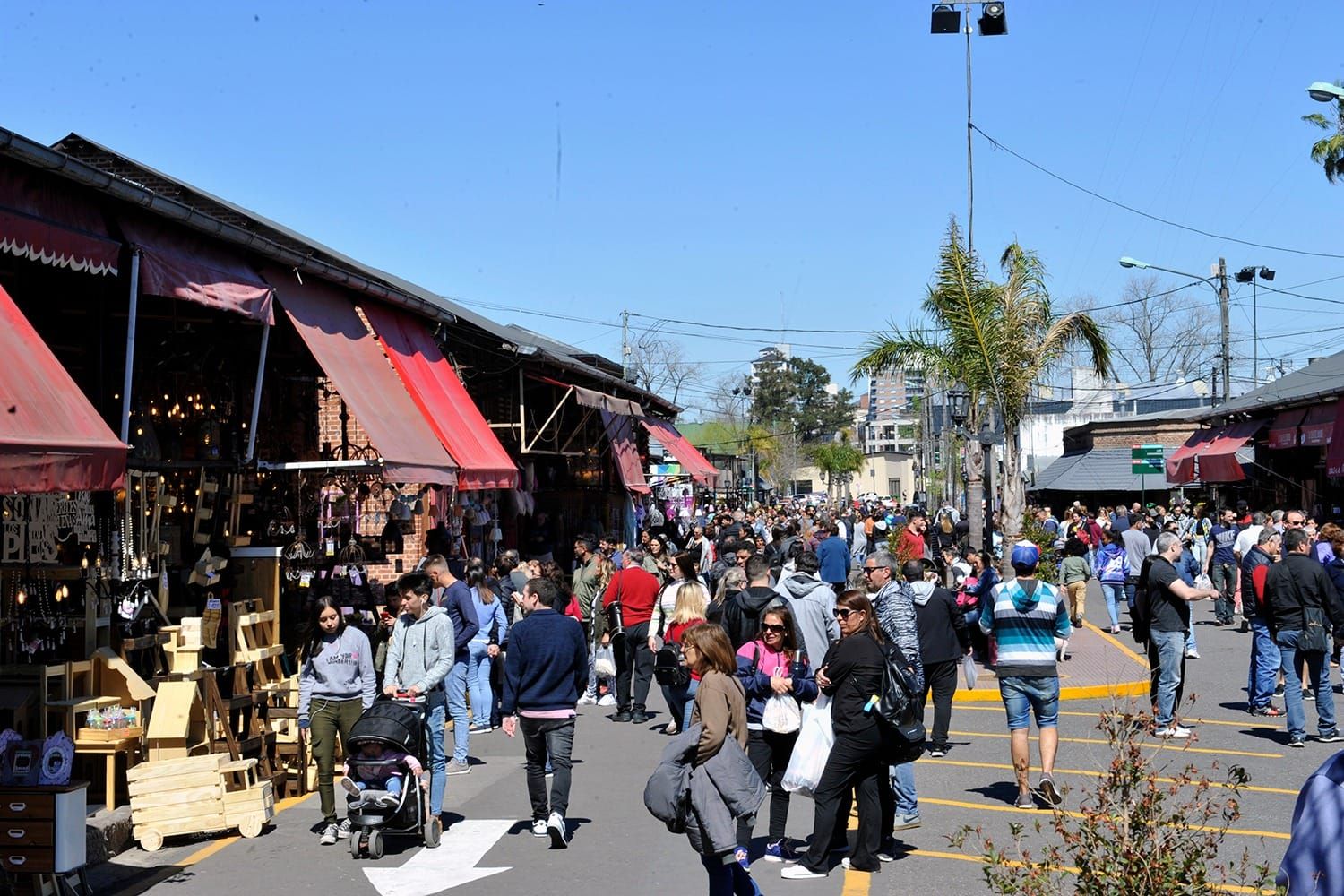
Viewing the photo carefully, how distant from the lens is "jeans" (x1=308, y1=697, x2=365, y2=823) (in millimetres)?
9023

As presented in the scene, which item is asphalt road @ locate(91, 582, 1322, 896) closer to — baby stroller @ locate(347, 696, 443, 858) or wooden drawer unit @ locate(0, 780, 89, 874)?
baby stroller @ locate(347, 696, 443, 858)

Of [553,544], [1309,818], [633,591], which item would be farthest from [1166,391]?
[1309,818]

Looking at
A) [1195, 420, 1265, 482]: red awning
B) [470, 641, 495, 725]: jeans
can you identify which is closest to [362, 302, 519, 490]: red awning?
[470, 641, 495, 725]: jeans

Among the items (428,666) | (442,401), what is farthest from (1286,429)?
(428,666)

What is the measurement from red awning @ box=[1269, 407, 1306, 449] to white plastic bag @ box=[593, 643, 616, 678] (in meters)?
17.8

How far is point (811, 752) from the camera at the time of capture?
7.96 metres

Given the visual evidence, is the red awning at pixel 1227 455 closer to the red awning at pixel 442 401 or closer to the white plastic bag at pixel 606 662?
the white plastic bag at pixel 606 662

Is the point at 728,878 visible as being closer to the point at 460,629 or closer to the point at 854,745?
the point at 854,745

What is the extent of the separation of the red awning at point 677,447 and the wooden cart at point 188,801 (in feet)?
63.2

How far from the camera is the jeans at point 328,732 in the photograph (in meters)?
9.02

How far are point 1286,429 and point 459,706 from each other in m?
21.8

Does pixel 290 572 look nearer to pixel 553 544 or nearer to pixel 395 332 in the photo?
pixel 395 332

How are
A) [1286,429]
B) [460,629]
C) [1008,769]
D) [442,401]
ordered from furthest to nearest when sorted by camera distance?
[1286,429]
[442,401]
[460,629]
[1008,769]

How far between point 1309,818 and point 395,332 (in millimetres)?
12070
